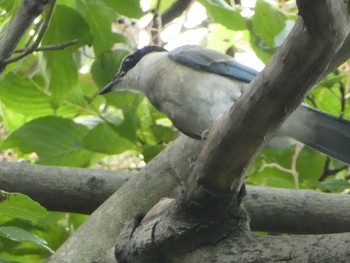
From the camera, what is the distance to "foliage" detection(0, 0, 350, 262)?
2.16 meters

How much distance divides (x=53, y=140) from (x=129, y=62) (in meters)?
0.29

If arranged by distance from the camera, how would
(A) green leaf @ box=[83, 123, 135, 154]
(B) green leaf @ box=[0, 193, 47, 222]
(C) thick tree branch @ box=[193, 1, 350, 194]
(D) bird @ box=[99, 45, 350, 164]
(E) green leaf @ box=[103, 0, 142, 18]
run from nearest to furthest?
(C) thick tree branch @ box=[193, 1, 350, 194], (B) green leaf @ box=[0, 193, 47, 222], (D) bird @ box=[99, 45, 350, 164], (E) green leaf @ box=[103, 0, 142, 18], (A) green leaf @ box=[83, 123, 135, 154]

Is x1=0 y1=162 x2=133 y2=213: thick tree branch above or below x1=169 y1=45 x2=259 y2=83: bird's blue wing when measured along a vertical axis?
below

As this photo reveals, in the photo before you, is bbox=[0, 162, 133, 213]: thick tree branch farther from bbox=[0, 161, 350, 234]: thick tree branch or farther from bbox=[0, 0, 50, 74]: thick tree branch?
bbox=[0, 0, 50, 74]: thick tree branch

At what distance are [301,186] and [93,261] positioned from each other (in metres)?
0.72

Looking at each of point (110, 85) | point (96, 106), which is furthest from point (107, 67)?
point (96, 106)

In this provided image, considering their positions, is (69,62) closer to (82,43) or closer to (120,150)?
(82,43)

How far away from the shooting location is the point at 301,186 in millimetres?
2480

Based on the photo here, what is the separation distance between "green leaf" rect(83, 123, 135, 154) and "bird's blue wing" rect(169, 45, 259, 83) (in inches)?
11.4

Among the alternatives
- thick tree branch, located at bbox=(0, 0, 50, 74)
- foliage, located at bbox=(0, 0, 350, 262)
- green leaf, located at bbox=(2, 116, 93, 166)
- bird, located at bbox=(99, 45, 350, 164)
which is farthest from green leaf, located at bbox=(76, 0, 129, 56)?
thick tree branch, located at bbox=(0, 0, 50, 74)

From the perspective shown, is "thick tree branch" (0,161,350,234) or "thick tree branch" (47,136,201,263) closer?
"thick tree branch" (47,136,201,263)

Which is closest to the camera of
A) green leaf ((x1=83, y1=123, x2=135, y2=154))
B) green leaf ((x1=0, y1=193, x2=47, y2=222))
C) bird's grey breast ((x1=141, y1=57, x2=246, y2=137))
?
green leaf ((x1=0, y1=193, x2=47, y2=222))

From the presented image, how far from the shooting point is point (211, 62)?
7.04 ft

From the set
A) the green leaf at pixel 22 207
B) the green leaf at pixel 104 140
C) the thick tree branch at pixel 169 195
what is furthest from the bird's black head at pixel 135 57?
the green leaf at pixel 22 207
